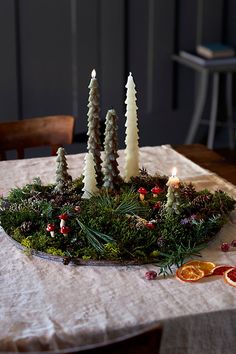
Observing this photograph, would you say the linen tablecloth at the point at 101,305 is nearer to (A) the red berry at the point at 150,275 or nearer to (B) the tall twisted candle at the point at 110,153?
(A) the red berry at the point at 150,275

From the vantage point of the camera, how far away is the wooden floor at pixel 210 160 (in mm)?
2254

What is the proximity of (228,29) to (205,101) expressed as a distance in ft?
1.57

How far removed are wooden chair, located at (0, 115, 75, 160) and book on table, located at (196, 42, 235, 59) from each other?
170 centimetres

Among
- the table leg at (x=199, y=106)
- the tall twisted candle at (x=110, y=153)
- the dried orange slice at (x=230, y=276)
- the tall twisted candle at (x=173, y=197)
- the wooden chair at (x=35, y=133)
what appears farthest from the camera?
the table leg at (x=199, y=106)

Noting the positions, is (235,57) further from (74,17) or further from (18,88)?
(18,88)

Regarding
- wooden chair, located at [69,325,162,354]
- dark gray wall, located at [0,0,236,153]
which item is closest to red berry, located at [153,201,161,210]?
wooden chair, located at [69,325,162,354]

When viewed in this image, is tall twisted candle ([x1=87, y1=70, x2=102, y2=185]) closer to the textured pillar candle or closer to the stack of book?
the textured pillar candle

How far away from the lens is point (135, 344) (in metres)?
1.16

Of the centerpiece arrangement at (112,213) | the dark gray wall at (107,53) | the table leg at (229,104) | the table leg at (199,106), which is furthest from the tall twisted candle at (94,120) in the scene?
the table leg at (229,104)

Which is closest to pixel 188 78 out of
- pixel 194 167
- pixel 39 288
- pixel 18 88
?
pixel 18 88

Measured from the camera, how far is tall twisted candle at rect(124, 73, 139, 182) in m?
1.92

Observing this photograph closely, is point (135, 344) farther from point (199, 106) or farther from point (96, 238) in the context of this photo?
point (199, 106)

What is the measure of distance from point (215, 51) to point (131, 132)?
233 cm

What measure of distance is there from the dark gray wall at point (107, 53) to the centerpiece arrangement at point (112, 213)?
2.16m
